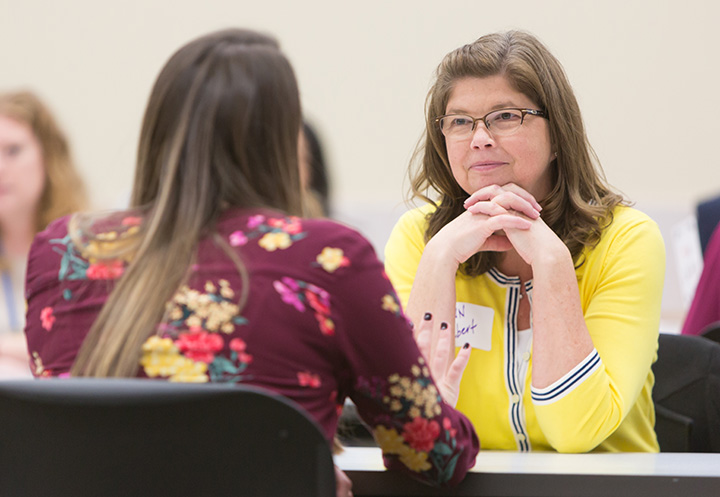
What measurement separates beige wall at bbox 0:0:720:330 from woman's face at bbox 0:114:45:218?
1866 mm

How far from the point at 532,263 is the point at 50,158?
183cm

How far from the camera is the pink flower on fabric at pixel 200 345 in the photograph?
100cm

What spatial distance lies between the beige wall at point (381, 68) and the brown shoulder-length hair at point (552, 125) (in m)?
2.82

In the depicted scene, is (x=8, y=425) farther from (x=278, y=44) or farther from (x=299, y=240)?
(x=278, y=44)

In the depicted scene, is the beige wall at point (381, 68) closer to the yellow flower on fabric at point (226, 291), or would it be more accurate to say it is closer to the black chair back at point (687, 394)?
the black chair back at point (687, 394)

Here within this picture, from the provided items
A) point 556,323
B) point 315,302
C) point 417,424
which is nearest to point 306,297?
point 315,302

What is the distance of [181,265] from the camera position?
1029 mm

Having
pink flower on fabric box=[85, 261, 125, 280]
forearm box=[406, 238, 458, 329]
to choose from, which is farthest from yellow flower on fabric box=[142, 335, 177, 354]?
forearm box=[406, 238, 458, 329]

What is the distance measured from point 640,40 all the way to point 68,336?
14.0 feet

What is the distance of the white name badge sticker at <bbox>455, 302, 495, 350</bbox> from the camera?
1.72m

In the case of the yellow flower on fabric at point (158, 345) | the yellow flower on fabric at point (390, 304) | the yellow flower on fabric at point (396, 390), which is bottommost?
the yellow flower on fabric at point (396, 390)

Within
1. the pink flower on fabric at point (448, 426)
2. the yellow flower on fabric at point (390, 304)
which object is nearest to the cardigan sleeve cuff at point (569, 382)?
the pink flower on fabric at point (448, 426)

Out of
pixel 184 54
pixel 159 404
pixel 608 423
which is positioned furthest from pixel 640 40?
pixel 159 404

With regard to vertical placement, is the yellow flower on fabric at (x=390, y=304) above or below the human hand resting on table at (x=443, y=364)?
above
